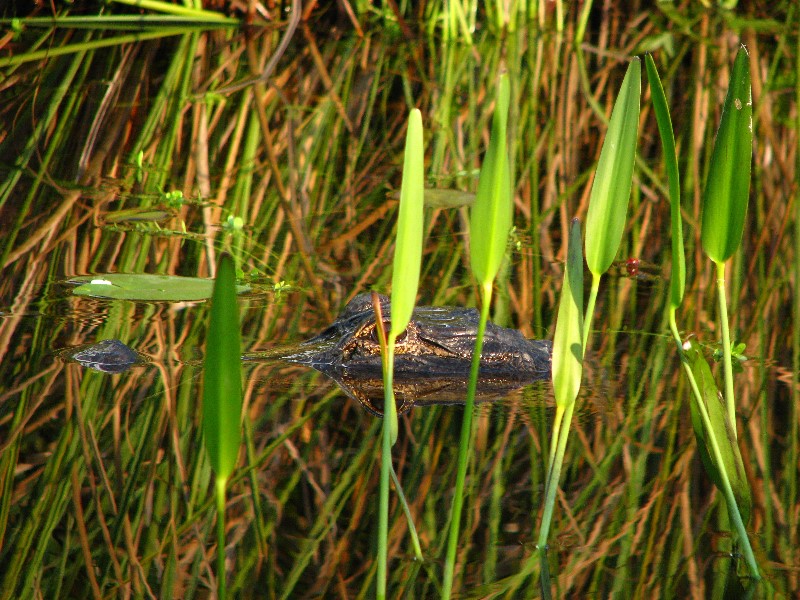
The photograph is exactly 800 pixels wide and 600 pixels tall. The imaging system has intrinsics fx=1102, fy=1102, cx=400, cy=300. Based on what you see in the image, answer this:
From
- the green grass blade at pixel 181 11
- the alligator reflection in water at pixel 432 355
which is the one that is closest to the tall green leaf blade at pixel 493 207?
the alligator reflection in water at pixel 432 355

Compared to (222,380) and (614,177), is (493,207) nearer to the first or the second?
(614,177)

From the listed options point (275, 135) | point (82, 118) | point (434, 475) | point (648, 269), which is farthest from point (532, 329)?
point (82, 118)

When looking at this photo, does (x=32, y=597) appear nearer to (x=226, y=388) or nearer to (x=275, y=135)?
(x=226, y=388)

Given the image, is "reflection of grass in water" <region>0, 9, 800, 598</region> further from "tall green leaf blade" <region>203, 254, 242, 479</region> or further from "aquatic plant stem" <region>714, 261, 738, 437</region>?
"tall green leaf blade" <region>203, 254, 242, 479</region>

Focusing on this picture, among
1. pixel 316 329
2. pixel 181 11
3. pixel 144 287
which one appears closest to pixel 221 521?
pixel 316 329

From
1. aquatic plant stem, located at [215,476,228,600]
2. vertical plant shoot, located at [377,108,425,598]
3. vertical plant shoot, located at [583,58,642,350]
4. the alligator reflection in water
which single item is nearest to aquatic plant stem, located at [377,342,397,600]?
vertical plant shoot, located at [377,108,425,598]
